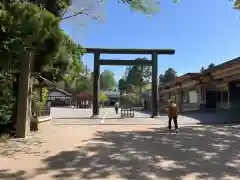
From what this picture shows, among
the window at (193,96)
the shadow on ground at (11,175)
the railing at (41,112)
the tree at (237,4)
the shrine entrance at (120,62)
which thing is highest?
the tree at (237,4)

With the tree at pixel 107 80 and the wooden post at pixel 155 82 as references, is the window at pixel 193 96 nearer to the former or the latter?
the wooden post at pixel 155 82

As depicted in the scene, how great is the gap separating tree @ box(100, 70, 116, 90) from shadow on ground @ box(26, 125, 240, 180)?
10367cm

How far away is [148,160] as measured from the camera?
6.71 m

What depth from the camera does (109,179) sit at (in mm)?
5125

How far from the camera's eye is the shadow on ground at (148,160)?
5.53 m

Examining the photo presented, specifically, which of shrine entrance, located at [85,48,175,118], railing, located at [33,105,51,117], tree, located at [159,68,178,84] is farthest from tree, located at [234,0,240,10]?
tree, located at [159,68,178,84]

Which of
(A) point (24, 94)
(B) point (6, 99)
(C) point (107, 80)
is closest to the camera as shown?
(B) point (6, 99)

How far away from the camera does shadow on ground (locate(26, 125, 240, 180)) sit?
18.1 feet

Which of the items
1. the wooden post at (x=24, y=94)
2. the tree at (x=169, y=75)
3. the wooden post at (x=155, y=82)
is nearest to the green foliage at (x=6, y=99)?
the wooden post at (x=24, y=94)

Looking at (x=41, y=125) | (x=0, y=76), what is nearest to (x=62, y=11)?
(x=0, y=76)

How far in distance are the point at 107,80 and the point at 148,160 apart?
109 m

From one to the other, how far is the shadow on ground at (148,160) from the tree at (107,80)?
340 feet

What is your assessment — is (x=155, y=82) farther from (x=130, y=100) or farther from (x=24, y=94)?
(x=130, y=100)

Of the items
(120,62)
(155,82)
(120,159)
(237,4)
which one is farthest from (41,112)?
(155,82)
